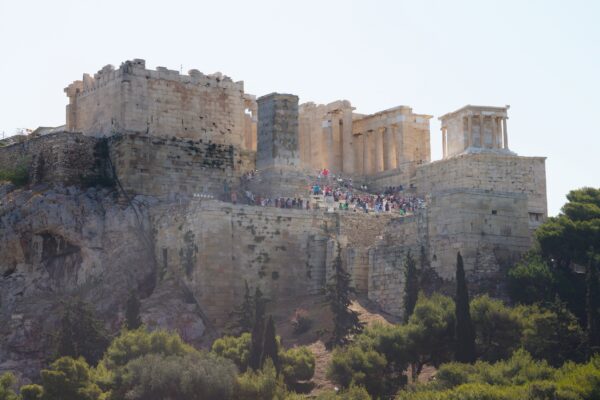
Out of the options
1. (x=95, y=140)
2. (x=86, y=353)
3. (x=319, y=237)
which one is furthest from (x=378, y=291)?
(x=95, y=140)

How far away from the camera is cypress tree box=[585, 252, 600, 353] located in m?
42.7

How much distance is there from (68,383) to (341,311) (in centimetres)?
995

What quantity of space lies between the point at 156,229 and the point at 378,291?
918cm

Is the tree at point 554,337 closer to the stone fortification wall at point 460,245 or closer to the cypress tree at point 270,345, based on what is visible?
the stone fortification wall at point 460,245

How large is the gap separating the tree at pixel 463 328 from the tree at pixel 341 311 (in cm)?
451

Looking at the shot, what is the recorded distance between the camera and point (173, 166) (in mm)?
57219

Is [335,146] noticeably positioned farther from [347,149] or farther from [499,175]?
[499,175]

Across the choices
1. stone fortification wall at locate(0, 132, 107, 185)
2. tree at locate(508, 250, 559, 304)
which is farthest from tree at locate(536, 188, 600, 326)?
stone fortification wall at locate(0, 132, 107, 185)

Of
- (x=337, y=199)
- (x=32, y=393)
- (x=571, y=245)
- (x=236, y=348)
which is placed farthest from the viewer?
(x=337, y=199)

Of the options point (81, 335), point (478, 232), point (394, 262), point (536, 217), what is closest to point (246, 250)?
point (394, 262)

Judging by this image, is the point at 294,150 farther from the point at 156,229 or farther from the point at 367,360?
the point at 367,360

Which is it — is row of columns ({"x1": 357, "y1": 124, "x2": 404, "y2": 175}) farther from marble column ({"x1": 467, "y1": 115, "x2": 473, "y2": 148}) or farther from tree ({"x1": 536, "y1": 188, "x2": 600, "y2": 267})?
Result: tree ({"x1": 536, "y1": 188, "x2": 600, "y2": 267})

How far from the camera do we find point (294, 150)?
190 feet

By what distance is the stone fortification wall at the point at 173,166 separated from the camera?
56.3 metres
